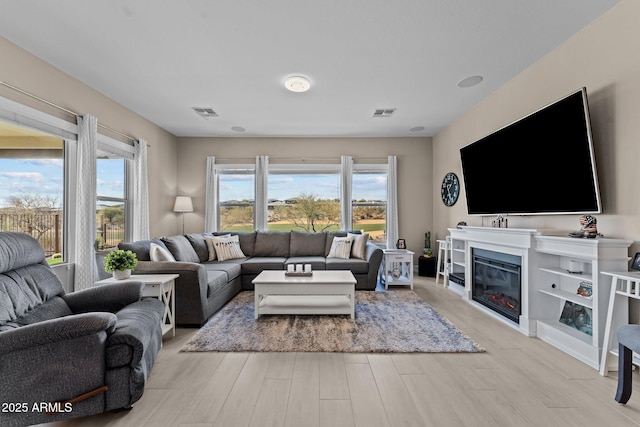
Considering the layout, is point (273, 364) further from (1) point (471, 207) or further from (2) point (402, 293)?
(1) point (471, 207)

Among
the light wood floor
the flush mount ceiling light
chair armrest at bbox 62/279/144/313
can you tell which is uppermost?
the flush mount ceiling light

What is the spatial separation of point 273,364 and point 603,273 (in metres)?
2.49

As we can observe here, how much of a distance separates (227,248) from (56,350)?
333cm

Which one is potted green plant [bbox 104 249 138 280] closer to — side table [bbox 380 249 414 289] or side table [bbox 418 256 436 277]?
side table [bbox 380 249 414 289]

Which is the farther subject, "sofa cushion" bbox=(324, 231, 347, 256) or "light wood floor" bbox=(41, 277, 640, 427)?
"sofa cushion" bbox=(324, 231, 347, 256)

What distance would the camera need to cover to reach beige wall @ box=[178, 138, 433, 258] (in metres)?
5.67

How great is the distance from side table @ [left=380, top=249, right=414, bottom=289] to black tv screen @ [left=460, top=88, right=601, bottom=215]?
136cm

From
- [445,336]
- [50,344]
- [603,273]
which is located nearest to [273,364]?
[50,344]

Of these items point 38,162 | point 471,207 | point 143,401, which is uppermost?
point 38,162

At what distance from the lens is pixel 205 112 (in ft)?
14.2

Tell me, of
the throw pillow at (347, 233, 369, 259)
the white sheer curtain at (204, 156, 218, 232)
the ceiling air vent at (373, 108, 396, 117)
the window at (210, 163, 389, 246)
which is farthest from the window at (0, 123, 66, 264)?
the ceiling air vent at (373, 108, 396, 117)

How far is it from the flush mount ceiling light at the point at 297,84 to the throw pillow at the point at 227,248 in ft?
8.69

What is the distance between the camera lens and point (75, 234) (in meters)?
Result: 3.17

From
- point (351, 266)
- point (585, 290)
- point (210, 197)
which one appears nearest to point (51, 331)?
point (351, 266)
